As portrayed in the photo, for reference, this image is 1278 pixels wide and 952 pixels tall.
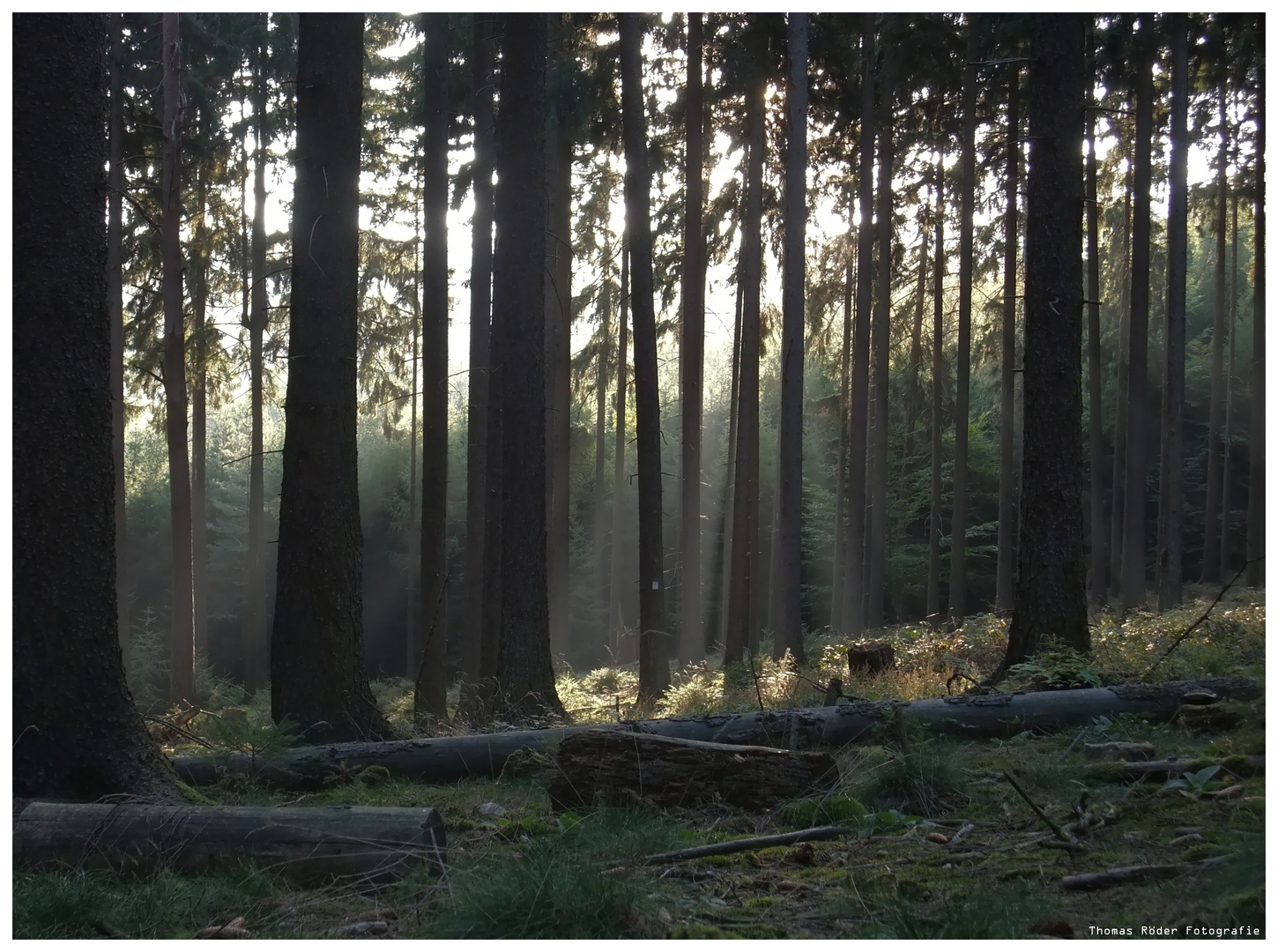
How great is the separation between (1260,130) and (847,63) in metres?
7.93

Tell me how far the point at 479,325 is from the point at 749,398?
4.97 meters

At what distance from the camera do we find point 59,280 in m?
5.19

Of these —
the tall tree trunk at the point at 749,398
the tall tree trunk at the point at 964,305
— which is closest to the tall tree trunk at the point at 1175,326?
the tall tree trunk at the point at 964,305

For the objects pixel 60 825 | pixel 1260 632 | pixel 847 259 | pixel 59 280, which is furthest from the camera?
pixel 847 259

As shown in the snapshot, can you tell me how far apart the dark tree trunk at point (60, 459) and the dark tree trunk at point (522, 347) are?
194 inches

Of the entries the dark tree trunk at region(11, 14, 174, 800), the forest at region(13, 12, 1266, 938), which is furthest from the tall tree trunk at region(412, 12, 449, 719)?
the dark tree trunk at region(11, 14, 174, 800)

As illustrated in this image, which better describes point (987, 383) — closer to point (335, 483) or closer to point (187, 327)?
point (187, 327)

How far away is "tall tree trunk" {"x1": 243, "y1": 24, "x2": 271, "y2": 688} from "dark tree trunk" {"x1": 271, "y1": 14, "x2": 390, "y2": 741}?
9.58 meters

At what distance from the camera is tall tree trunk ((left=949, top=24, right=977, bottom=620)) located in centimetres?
1761

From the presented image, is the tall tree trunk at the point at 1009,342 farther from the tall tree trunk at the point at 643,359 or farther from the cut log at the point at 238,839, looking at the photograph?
→ the cut log at the point at 238,839

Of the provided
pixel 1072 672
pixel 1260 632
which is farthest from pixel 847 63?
pixel 1072 672

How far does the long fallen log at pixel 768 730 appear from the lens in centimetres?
641

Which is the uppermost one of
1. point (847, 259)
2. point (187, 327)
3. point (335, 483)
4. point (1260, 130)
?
point (1260, 130)

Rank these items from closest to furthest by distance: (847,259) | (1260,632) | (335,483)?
(335,483) < (1260,632) < (847,259)
